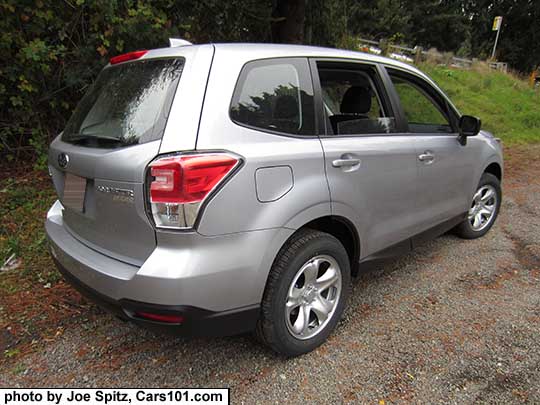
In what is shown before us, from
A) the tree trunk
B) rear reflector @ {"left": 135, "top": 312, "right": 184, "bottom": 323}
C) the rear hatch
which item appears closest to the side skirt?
rear reflector @ {"left": 135, "top": 312, "right": 184, "bottom": 323}

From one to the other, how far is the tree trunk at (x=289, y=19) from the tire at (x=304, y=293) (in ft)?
18.3

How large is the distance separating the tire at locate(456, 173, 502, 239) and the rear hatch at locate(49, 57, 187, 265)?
3.27 m

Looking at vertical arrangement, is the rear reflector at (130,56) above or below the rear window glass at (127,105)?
above

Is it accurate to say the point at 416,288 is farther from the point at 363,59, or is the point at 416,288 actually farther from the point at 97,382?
the point at 97,382

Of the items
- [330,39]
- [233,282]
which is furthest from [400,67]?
[330,39]

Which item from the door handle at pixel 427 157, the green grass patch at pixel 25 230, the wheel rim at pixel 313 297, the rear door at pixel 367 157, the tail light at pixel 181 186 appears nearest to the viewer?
the tail light at pixel 181 186

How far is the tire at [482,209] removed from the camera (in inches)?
155

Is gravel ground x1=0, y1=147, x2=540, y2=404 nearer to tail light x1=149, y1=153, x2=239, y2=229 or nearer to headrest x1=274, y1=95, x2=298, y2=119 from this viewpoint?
tail light x1=149, y1=153, x2=239, y2=229

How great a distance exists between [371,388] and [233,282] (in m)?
0.99

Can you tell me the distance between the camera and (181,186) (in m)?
1.69

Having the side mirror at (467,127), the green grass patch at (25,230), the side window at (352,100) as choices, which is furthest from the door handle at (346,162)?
the green grass patch at (25,230)

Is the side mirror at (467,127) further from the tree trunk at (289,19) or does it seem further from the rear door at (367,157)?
the tree trunk at (289,19)

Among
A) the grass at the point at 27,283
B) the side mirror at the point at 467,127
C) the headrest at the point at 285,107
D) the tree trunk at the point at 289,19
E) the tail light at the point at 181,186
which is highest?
the tree trunk at the point at 289,19

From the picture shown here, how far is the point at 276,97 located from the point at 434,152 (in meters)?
1.58
